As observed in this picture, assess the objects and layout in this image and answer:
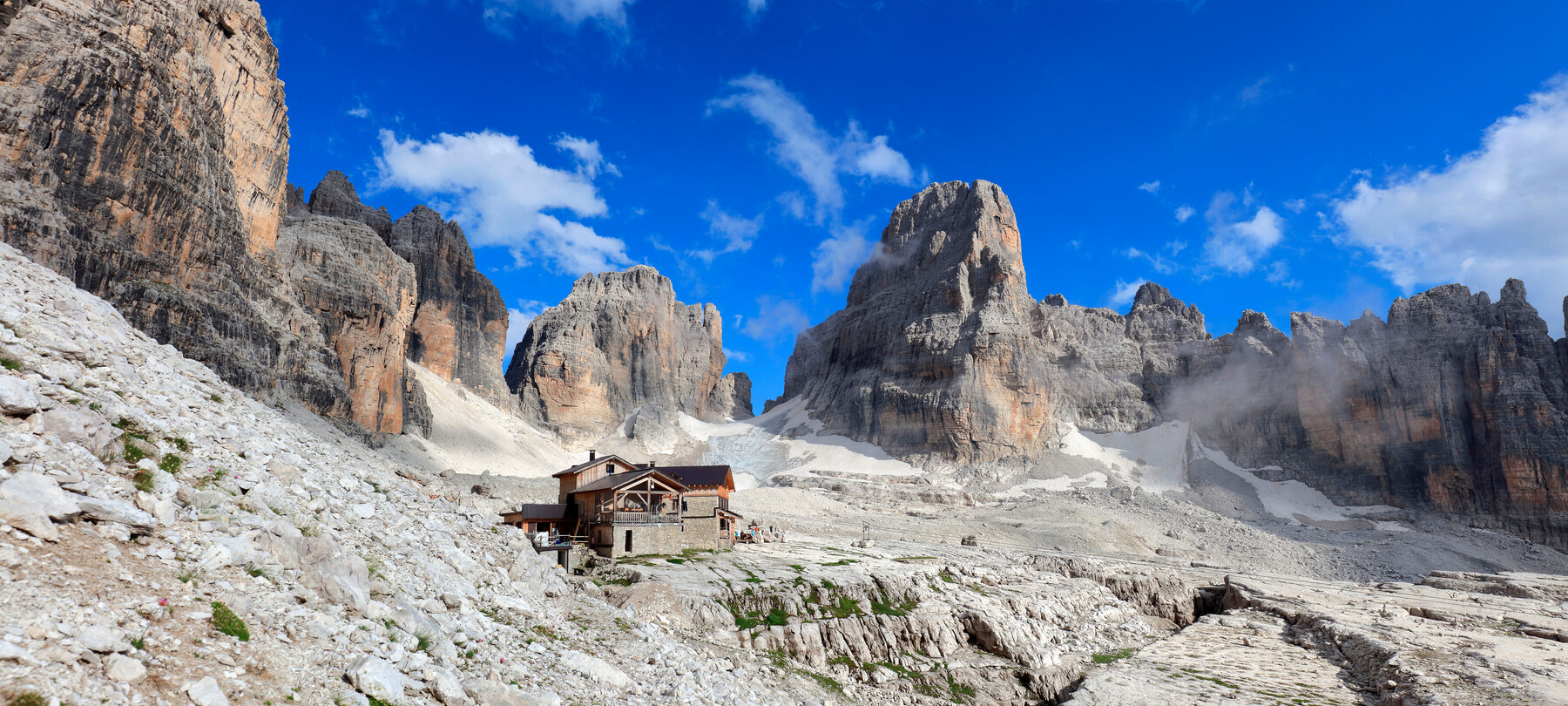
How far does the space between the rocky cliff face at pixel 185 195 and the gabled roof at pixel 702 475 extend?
23.9 meters

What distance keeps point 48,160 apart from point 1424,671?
2367 inches

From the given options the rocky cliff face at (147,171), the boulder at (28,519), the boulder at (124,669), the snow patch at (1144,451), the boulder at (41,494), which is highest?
the rocky cliff face at (147,171)

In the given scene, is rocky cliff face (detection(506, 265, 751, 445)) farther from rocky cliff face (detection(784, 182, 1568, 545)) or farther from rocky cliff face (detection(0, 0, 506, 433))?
rocky cliff face (detection(0, 0, 506, 433))

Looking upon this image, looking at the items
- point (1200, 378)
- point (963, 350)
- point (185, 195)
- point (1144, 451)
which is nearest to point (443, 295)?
point (185, 195)

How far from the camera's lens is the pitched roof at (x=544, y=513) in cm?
3528

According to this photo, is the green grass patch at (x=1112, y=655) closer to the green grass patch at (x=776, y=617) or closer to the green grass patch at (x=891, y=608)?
the green grass patch at (x=891, y=608)

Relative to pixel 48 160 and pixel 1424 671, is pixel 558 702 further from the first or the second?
pixel 48 160

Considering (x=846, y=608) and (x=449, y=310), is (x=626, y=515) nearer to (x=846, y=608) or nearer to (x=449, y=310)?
(x=846, y=608)

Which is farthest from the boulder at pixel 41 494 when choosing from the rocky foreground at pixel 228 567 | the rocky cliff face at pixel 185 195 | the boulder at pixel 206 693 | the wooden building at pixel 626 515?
the rocky cliff face at pixel 185 195

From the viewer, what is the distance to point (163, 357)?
16.2 m

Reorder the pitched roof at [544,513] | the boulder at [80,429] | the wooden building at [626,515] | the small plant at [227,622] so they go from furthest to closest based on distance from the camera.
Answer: the pitched roof at [544,513], the wooden building at [626,515], the boulder at [80,429], the small plant at [227,622]

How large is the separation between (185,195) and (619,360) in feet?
301

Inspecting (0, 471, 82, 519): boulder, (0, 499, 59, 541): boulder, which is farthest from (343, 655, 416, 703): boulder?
(0, 471, 82, 519): boulder

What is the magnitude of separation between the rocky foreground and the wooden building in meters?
14.0
